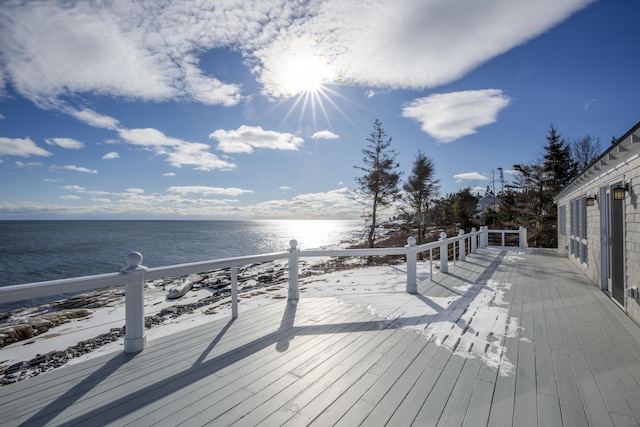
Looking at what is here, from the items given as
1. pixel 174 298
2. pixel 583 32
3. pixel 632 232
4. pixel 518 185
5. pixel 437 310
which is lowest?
pixel 174 298

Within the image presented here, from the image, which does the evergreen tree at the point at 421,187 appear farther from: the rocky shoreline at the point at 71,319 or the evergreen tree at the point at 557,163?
the rocky shoreline at the point at 71,319

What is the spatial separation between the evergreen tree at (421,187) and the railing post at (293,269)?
18.5 meters

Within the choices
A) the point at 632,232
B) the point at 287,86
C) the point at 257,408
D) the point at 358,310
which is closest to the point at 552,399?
the point at 257,408

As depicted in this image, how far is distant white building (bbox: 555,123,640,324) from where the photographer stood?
3.90 m

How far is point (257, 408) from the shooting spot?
1.97 metres

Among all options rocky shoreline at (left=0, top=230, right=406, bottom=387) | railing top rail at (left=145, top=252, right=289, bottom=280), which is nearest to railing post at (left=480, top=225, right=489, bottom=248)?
rocky shoreline at (left=0, top=230, right=406, bottom=387)

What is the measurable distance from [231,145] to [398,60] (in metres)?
13.6

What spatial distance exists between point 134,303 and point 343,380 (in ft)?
7.10

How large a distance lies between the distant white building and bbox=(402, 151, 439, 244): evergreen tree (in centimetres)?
1377

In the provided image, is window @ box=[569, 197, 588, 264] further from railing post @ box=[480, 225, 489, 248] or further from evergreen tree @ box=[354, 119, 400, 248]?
evergreen tree @ box=[354, 119, 400, 248]

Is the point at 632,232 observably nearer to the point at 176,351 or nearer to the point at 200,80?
the point at 176,351

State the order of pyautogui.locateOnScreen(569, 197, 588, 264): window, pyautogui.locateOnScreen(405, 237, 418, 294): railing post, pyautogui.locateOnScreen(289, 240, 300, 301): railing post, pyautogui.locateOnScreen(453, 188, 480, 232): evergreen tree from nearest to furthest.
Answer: pyautogui.locateOnScreen(289, 240, 300, 301): railing post
pyautogui.locateOnScreen(405, 237, 418, 294): railing post
pyautogui.locateOnScreen(569, 197, 588, 264): window
pyautogui.locateOnScreen(453, 188, 480, 232): evergreen tree

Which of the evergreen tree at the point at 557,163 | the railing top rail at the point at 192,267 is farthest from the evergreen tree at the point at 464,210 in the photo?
the railing top rail at the point at 192,267

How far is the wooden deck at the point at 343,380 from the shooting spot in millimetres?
1882
